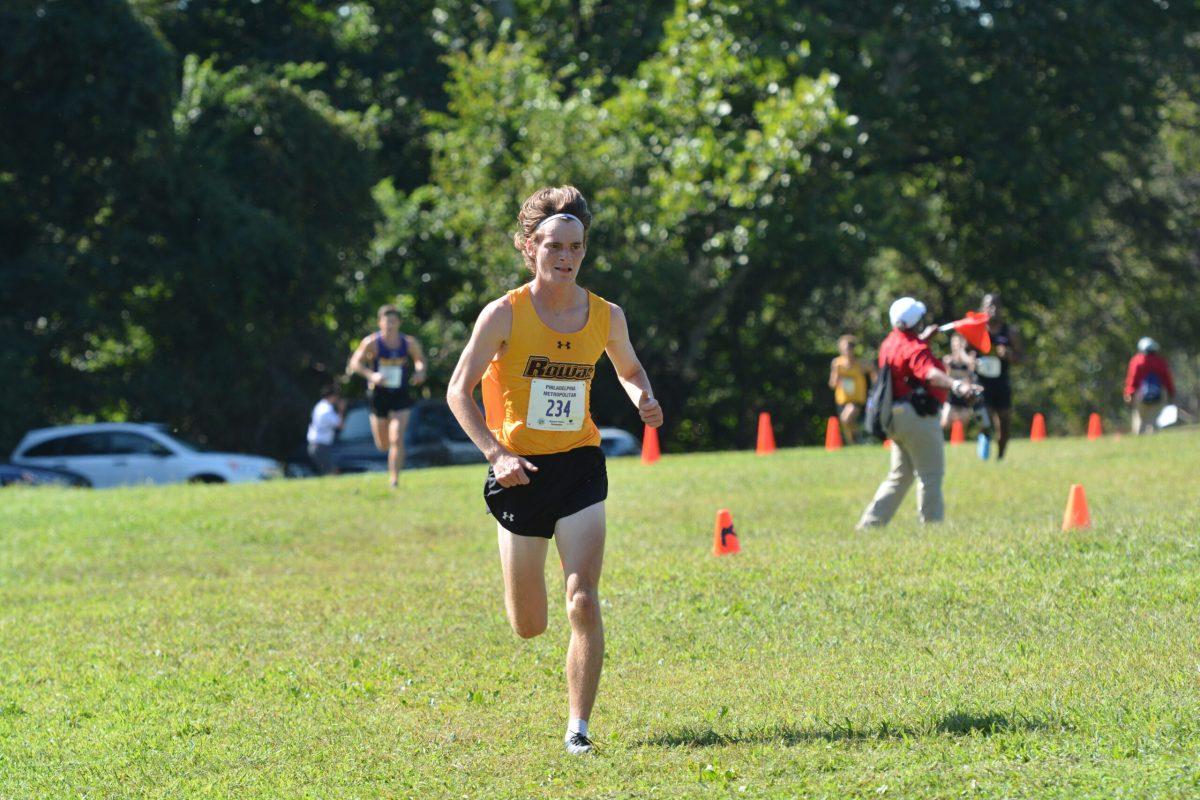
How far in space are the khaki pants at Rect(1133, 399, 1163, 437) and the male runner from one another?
78.3 ft

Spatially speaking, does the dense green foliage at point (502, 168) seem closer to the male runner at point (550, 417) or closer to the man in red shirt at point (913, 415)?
the man in red shirt at point (913, 415)

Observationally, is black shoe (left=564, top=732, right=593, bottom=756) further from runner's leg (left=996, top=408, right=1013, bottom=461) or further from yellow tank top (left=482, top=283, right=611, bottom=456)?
runner's leg (left=996, top=408, right=1013, bottom=461)

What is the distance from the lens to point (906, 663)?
788 cm

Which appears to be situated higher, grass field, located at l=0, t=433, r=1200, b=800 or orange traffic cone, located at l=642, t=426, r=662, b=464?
orange traffic cone, located at l=642, t=426, r=662, b=464

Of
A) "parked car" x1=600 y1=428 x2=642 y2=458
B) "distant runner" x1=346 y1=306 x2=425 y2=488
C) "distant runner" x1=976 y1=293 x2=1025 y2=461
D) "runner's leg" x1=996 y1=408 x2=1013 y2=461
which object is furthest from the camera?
"parked car" x1=600 y1=428 x2=642 y2=458

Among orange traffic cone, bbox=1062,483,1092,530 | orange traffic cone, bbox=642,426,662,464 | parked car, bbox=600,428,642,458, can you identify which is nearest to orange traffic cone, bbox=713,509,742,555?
orange traffic cone, bbox=1062,483,1092,530

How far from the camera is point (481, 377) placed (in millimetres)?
6473

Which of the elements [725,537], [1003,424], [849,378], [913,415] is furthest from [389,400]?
[849,378]

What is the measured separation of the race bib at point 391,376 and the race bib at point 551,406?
1086 cm

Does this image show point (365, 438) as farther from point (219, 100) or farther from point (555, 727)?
point (555, 727)

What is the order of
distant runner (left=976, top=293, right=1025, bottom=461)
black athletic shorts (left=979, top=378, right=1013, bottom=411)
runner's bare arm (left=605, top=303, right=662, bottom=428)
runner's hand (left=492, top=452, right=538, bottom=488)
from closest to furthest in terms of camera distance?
runner's hand (left=492, top=452, right=538, bottom=488) → runner's bare arm (left=605, top=303, right=662, bottom=428) → distant runner (left=976, top=293, right=1025, bottom=461) → black athletic shorts (left=979, top=378, right=1013, bottom=411)

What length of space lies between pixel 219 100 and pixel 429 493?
1647 cm

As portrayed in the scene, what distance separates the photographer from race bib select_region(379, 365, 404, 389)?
56.3 ft

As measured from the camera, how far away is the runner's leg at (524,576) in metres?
6.53
